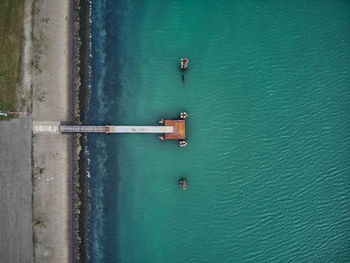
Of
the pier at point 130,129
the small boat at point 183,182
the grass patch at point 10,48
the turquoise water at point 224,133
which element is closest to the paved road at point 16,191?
the pier at point 130,129

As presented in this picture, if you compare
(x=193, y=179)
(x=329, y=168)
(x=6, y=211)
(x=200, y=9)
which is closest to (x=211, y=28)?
(x=200, y=9)

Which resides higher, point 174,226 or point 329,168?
point 329,168

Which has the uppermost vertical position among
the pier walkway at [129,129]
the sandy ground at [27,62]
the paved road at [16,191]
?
the sandy ground at [27,62]

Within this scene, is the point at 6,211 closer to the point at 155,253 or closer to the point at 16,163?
the point at 16,163

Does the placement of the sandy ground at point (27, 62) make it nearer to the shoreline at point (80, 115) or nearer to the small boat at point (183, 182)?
the shoreline at point (80, 115)

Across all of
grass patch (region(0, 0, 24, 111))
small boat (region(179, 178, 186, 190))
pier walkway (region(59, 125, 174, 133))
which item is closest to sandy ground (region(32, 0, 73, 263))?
grass patch (region(0, 0, 24, 111))

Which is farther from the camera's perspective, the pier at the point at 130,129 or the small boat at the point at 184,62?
the small boat at the point at 184,62
